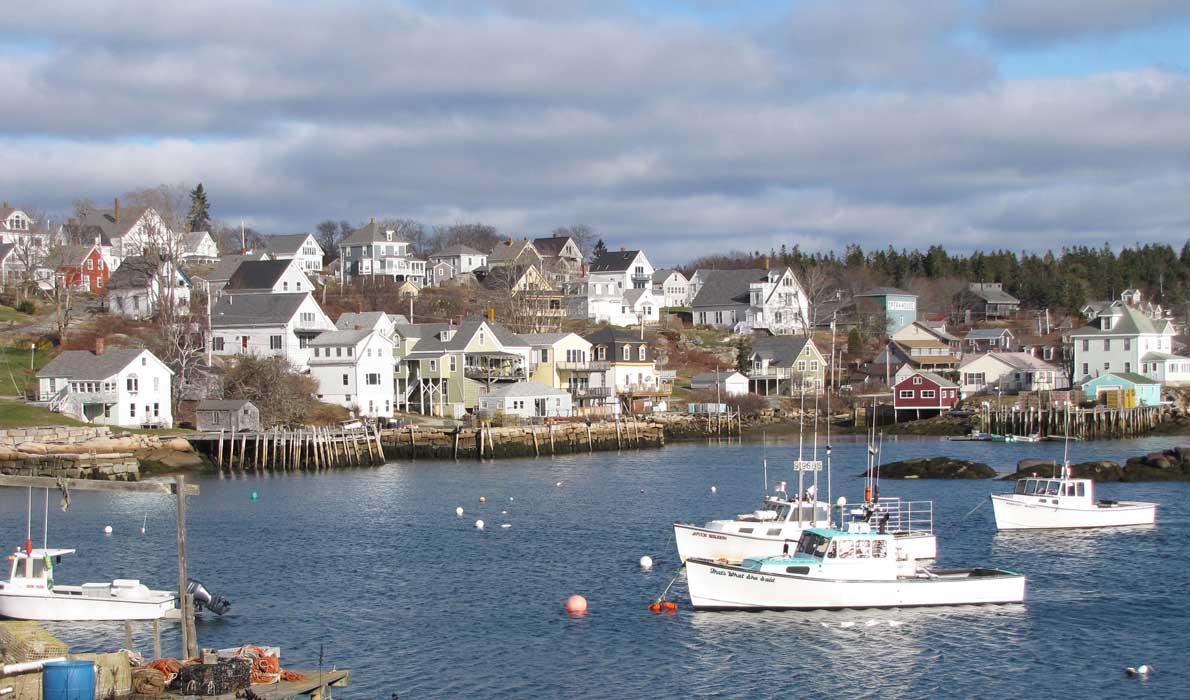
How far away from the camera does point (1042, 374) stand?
124 meters

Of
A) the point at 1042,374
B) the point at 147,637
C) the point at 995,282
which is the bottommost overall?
the point at 147,637

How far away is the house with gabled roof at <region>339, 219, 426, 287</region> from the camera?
525 ft

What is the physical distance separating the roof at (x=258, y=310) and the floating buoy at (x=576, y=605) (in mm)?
72863

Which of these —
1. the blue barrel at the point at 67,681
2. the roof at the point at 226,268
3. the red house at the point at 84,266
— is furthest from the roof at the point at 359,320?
the blue barrel at the point at 67,681

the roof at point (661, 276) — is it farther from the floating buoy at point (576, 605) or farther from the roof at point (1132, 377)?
the floating buoy at point (576, 605)

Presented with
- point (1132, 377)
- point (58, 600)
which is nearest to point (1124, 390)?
point (1132, 377)

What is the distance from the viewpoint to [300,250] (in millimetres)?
157250

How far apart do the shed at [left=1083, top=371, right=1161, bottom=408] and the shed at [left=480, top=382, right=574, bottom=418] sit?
47.0 m

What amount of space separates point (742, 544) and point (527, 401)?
62.5 m

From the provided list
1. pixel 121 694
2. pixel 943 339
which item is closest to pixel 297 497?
pixel 121 694

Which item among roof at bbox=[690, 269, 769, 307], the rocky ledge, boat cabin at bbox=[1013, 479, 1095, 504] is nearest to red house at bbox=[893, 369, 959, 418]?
roof at bbox=[690, 269, 769, 307]

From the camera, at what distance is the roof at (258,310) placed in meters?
107

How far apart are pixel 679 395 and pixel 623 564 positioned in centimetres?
7570

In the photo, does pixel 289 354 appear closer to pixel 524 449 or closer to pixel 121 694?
pixel 524 449
